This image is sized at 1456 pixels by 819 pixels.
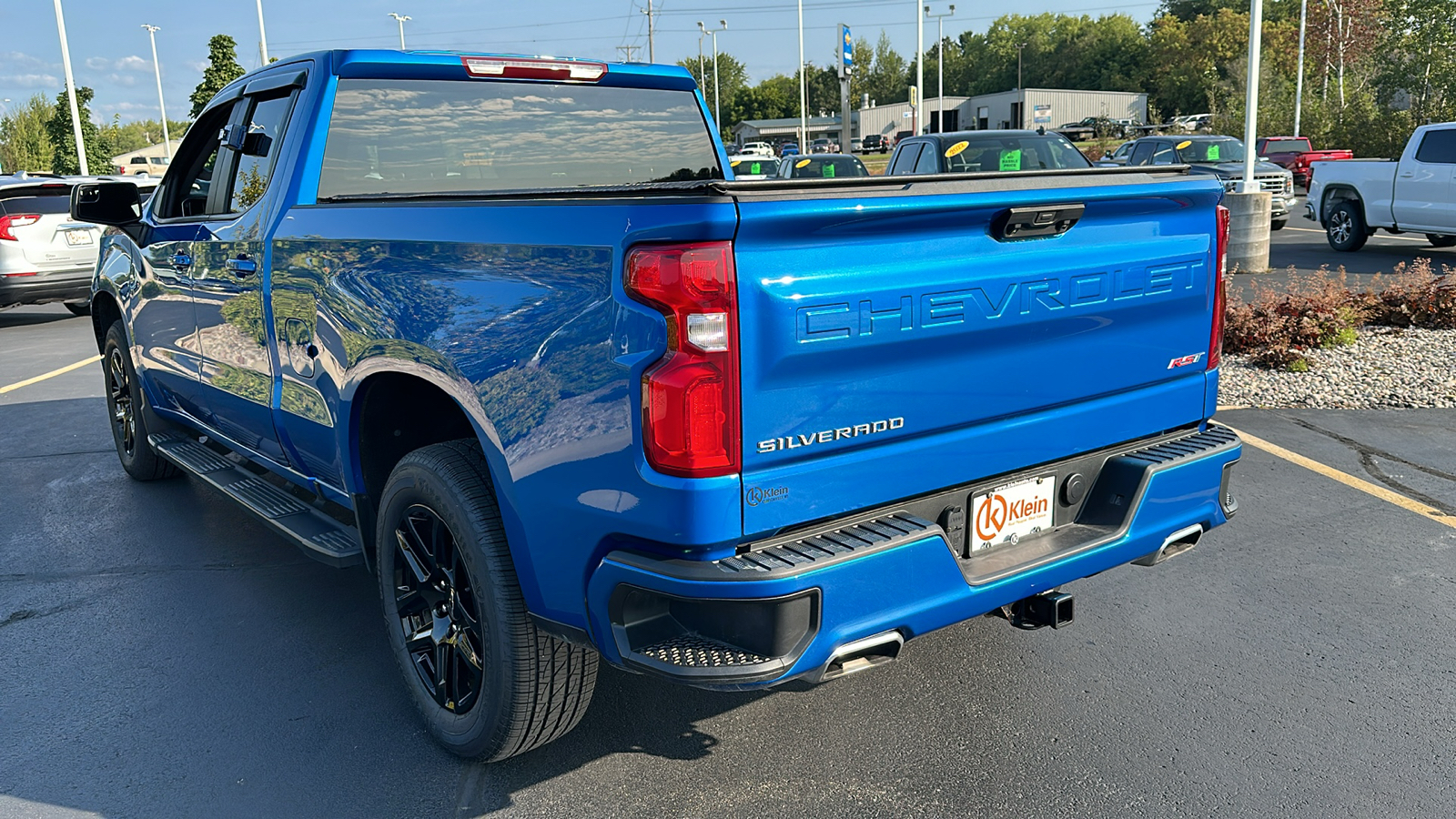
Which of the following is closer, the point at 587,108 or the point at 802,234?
the point at 802,234

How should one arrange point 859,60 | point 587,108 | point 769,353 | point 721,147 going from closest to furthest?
point 769,353 < point 587,108 < point 721,147 < point 859,60

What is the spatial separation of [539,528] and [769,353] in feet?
2.46

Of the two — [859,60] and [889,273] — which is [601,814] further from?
[859,60]

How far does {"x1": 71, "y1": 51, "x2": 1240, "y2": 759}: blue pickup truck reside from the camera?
7.89 ft

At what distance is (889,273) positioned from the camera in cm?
256

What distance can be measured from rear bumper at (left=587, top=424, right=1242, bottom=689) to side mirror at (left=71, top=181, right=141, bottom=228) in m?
3.94

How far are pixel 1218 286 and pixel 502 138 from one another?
267 centimetres

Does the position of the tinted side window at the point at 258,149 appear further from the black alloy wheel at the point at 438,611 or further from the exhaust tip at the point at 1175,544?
the exhaust tip at the point at 1175,544

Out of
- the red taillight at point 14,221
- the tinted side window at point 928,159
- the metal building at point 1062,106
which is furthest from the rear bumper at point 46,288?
the metal building at point 1062,106

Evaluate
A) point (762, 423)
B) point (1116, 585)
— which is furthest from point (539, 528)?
point (1116, 585)

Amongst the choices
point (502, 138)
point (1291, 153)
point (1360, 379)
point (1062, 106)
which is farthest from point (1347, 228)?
point (1062, 106)

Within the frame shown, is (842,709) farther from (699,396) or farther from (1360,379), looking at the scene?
(1360,379)

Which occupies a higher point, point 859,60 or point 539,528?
point 859,60

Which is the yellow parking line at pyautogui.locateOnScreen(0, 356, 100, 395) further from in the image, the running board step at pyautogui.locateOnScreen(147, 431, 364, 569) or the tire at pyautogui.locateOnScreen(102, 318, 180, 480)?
the running board step at pyautogui.locateOnScreen(147, 431, 364, 569)
